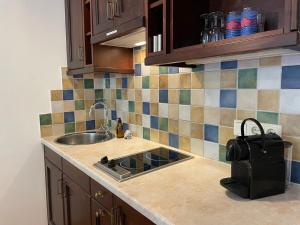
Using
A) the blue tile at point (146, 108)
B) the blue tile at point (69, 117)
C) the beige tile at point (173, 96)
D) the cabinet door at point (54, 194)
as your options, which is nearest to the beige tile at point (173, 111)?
the beige tile at point (173, 96)

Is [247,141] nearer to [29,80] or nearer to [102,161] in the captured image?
[102,161]

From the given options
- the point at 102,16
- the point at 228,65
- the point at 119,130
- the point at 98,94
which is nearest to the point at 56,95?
the point at 98,94

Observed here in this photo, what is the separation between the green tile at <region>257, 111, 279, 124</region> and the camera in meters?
1.07

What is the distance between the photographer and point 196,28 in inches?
45.8

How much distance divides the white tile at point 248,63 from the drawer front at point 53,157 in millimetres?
1303

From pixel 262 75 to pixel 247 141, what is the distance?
0.37 metres

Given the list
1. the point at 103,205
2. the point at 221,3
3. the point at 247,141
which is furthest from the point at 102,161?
the point at 221,3

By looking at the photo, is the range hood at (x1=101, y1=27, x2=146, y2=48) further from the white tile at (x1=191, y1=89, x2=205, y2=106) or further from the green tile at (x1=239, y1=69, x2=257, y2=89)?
the green tile at (x1=239, y1=69, x2=257, y2=89)

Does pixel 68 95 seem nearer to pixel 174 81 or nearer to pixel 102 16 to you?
pixel 102 16

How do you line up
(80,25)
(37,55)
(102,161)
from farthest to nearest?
(37,55) → (80,25) → (102,161)

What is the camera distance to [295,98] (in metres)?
0.99

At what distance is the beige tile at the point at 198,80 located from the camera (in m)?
1.38

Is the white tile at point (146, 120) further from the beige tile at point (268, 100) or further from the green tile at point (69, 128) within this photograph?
the beige tile at point (268, 100)

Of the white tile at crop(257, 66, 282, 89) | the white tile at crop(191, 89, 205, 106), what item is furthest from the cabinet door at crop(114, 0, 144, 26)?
the white tile at crop(257, 66, 282, 89)
